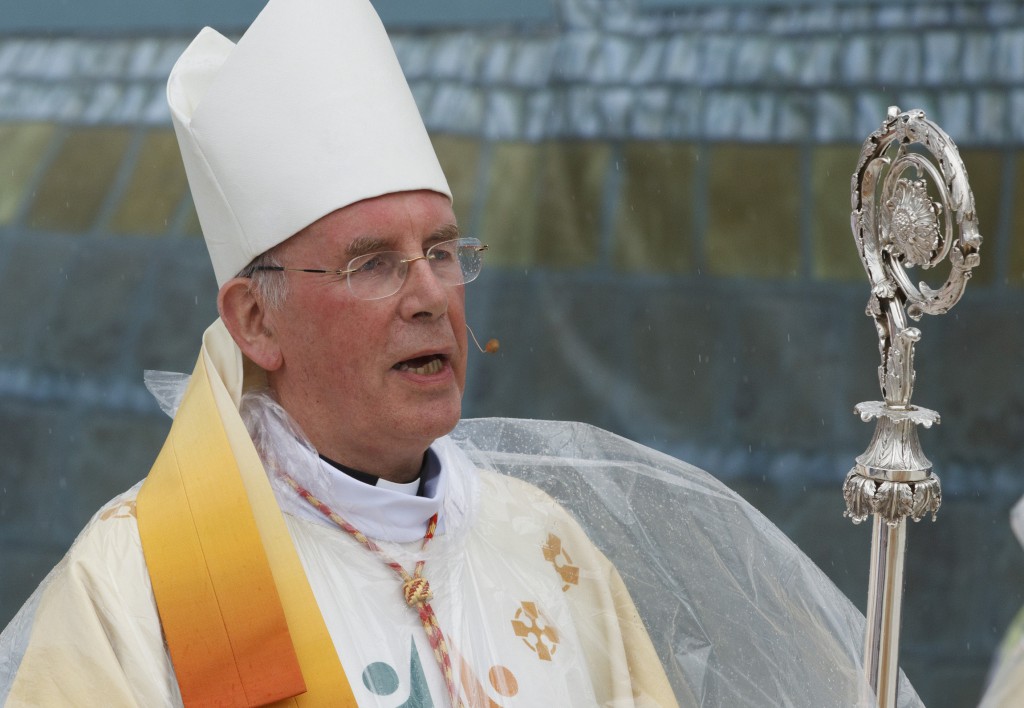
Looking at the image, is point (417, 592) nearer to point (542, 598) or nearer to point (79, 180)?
point (542, 598)

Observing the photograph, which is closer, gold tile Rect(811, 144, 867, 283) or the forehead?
the forehead

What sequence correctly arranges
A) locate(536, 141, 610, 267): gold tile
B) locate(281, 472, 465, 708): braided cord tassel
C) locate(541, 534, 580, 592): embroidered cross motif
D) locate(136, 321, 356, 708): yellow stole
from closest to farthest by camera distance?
locate(136, 321, 356, 708): yellow stole, locate(281, 472, 465, 708): braided cord tassel, locate(541, 534, 580, 592): embroidered cross motif, locate(536, 141, 610, 267): gold tile

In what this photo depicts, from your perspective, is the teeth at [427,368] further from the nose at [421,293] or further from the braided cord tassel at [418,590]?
the braided cord tassel at [418,590]

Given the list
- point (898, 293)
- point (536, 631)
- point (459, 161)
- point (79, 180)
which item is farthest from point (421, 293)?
point (79, 180)

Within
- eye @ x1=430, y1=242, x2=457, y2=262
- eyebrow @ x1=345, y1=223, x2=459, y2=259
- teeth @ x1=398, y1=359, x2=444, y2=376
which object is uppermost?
eye @ x1=430, y1=242, x2=457, y2=262

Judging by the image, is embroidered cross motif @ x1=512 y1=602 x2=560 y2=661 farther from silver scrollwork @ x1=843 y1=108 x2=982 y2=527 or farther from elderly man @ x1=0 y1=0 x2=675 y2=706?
silver scrollwork @ x1=843 y1=108 x2=982 y2=527

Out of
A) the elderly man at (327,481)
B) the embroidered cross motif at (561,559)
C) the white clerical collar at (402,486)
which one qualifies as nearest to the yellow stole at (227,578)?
the elderly man at (327,481)

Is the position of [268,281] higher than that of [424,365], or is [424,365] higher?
[268,281]

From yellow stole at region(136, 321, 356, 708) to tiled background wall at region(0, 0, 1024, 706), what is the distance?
195 cm

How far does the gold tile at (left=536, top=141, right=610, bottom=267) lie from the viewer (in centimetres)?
408

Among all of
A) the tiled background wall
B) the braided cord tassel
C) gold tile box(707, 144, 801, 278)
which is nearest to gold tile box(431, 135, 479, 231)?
the tiled background wall

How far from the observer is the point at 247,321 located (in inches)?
91.4

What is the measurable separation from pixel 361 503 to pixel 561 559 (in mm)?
395

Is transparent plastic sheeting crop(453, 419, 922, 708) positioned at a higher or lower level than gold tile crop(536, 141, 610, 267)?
lower
